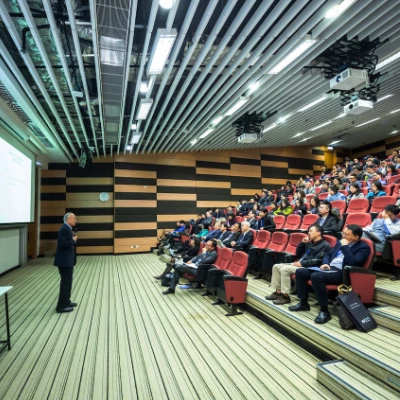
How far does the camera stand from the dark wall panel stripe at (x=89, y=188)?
9789 millimetres

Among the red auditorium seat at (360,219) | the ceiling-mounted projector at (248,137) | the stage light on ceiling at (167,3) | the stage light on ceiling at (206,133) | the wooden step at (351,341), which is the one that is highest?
the stage light on ceiling at (206,133)

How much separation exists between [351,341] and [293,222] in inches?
144

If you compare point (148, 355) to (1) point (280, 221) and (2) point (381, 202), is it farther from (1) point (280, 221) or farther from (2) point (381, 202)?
(1) point (280, 221)

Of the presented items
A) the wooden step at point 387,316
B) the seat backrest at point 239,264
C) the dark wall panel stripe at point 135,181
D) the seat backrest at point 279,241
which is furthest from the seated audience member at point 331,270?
the dark wall panel stripe at point 135,181

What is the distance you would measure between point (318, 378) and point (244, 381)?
527 millimetres

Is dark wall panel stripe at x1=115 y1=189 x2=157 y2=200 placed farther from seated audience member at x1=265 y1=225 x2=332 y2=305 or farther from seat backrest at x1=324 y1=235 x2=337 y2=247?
seat backrest at x1=324 y1=235 x2=337 y2=247

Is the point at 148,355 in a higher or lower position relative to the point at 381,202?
lower

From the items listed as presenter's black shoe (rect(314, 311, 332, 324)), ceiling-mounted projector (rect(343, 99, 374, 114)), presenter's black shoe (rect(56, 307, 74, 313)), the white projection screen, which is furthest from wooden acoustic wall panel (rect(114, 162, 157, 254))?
presenter's black shoe (rect(314, 311, 332, 324))

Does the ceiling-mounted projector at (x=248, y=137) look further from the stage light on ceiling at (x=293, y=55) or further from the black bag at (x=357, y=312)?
the black bag at (x=357, y=312)

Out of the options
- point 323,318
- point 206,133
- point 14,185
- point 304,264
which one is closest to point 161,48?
point 304,264

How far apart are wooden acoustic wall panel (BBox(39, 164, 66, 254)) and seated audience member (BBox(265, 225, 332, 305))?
8.27 m

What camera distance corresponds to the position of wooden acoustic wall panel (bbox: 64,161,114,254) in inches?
383

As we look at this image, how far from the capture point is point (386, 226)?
337cm

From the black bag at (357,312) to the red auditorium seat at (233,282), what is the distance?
1.33 meters
